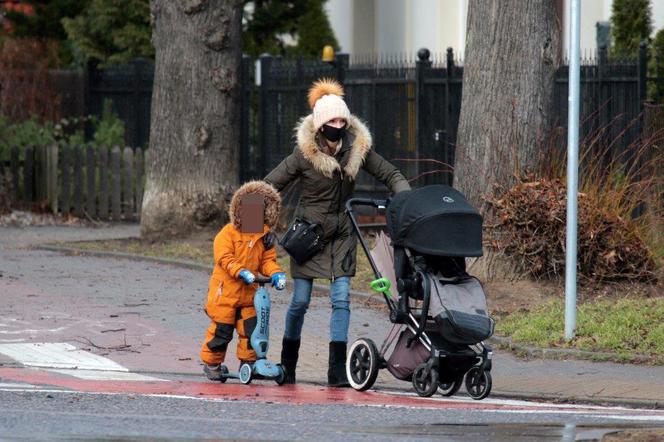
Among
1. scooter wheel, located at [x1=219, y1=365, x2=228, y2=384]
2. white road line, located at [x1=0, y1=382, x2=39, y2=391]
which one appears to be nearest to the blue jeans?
scooter wheel, located at [x1=219, y1=365, x2=228, y2=384]

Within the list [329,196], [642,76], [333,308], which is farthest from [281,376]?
[642,76]

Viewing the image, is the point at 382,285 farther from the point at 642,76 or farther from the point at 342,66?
the point at 342,66

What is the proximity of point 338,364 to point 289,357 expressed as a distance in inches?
14.1

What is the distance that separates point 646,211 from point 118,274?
5.52m

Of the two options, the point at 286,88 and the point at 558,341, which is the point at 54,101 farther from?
the point at 558,341

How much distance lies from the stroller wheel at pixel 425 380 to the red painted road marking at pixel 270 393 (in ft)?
0.24

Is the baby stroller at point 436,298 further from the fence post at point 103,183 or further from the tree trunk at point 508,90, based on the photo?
the fence post at point 103,183

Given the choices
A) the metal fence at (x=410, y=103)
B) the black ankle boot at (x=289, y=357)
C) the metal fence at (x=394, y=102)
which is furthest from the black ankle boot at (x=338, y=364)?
the metal fence at (x=410, y=103)

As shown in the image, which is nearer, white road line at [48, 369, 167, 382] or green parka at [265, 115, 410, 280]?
green parka at [265, 115, 410, 280]

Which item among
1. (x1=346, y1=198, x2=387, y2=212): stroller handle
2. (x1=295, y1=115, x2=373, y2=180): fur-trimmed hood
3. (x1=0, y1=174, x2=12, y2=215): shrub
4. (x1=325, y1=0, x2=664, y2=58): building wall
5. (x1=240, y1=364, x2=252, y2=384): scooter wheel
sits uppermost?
(x1=325, y1=0, x2=664, y2=58): building wall

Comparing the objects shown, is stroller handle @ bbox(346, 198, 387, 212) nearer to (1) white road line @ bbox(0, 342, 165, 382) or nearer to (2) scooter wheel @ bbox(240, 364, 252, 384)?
(2) scooter wheel @ bbox(240, 364, 252, 384)

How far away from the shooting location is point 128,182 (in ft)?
70.8

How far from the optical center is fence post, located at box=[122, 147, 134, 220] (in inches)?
846

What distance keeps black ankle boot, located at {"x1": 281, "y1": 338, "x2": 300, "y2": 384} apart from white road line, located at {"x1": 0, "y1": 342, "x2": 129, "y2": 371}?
130cm
